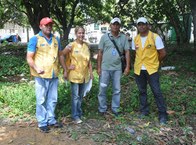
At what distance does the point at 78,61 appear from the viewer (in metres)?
5.45

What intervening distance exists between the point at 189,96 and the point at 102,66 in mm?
2613

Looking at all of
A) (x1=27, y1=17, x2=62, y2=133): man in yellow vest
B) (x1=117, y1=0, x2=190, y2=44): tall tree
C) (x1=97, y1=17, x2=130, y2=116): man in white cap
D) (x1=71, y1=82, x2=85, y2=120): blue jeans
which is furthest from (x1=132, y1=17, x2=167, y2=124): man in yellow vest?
(x1=117, y1=0, x2=190, y2=44): tall tree

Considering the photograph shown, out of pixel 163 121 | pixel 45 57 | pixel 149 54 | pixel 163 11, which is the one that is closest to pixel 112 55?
pixel 149 54

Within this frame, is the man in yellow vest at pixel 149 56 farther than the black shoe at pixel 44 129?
Yes

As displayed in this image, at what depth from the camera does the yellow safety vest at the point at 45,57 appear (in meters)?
4.97

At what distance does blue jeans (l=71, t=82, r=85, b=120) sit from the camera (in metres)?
5.52

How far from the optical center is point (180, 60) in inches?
488

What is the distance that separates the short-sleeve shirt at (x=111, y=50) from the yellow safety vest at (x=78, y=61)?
354mm

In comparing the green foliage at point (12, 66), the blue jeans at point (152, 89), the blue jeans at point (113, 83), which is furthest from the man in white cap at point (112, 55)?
the green foliage at point (12, 66)

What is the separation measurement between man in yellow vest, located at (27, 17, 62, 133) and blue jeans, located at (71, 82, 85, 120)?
39 centimetres

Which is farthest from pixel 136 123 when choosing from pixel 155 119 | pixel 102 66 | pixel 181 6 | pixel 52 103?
pixel 181 6

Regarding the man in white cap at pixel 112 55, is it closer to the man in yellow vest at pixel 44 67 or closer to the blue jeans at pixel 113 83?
the blue jeans at pixel 113 83

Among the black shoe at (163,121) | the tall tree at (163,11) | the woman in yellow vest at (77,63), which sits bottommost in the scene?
the black shoe at (163,121)

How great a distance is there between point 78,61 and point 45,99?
86cm
